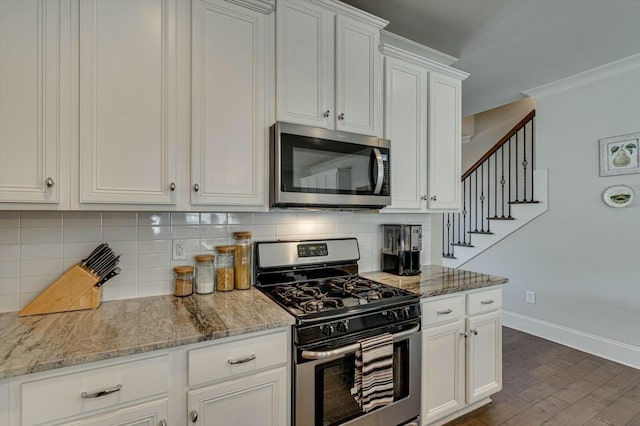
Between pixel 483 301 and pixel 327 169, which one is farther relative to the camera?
pixel 483 301

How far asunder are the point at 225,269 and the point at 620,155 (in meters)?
3.78

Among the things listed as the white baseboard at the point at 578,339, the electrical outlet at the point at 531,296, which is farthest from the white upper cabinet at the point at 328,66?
the white baseboard at the point at 578,339

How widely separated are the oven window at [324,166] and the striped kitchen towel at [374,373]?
860 mm

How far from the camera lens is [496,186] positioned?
14.9ft

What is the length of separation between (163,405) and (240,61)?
161 centimetres

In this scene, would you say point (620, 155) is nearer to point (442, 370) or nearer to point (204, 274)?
point (442, 370)

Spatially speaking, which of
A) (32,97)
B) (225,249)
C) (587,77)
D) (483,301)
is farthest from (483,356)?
(587,77)

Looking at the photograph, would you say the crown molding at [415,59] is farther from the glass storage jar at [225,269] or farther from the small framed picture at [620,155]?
the small framed picture at [620,155]

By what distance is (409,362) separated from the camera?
1.76 m

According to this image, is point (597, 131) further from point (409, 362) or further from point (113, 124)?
point (113, 124)

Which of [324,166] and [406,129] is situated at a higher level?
[406,129]

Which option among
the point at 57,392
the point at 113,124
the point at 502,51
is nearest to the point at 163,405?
the point at 57,392

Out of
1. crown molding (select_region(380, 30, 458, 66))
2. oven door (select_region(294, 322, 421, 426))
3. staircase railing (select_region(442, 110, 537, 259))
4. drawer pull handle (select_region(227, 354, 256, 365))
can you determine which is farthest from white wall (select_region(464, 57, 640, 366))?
drawer pull handle (select_region(227, 354, 256, 365))

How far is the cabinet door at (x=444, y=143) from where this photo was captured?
2340 millimetres
